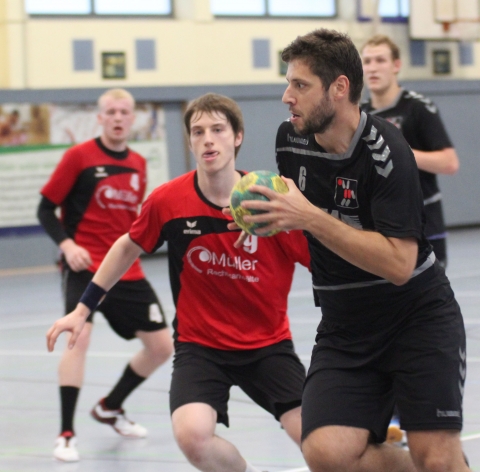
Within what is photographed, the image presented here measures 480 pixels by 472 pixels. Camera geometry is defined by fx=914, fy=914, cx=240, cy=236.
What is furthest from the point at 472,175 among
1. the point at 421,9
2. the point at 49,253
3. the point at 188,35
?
the point at 49,253

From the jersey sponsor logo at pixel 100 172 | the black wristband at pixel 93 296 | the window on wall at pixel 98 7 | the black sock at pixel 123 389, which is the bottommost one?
the black sock at pixel 123 389

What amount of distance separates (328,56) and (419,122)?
1911 millimetres

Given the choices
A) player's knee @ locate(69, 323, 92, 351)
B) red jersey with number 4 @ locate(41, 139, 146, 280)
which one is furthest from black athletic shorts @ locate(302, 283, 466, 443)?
red jersey with number 4 @ locate(41, 139, 146, 280)

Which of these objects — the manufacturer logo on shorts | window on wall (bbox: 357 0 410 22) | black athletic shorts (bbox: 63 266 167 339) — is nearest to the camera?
the manufacturer logo on shorts

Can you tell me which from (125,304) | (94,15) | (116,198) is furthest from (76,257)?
(94,15)

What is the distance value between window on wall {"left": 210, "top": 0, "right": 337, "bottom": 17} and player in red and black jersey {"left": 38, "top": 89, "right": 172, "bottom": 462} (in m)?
10.6

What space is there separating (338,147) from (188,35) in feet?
41.3

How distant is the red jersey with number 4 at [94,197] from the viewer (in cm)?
531

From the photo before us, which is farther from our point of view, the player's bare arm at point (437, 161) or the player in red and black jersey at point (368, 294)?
the player's bare arm at point (437, 161)

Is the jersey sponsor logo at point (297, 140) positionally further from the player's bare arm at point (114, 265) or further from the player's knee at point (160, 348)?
the player's knee at point (160, 348)

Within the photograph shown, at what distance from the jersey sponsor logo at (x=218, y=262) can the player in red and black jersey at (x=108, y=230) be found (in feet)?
4.41

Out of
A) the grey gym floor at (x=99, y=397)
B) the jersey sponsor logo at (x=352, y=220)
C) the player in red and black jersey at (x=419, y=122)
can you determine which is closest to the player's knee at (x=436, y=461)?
the jersey sponsor logo at (x=352, y=220)

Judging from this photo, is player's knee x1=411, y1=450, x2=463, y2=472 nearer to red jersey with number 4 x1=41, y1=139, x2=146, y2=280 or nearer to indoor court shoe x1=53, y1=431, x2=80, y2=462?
indoor court shoe x1=53, y1=431, x2=80, y2=462

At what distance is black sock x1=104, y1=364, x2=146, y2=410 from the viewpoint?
518 cm
